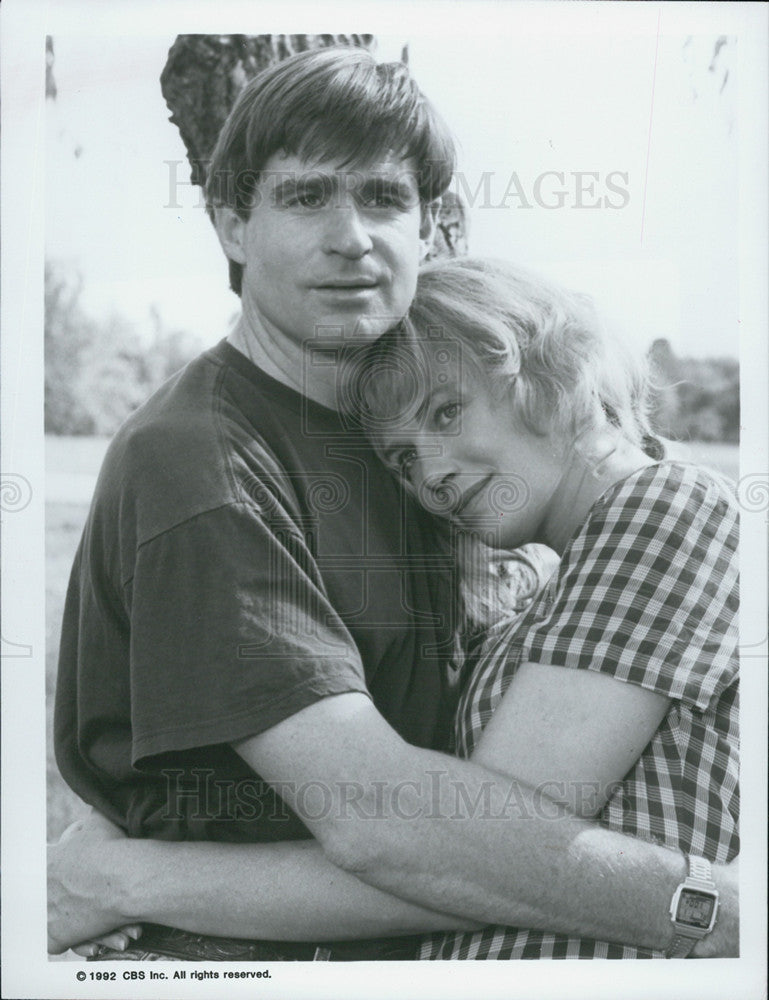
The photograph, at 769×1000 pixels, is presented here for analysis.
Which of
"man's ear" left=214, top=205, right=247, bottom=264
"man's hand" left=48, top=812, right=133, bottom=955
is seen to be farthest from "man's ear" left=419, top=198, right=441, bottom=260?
"man's hand" left=48, top=812, right=133, bottom=955

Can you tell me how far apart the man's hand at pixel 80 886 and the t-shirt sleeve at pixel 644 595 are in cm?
91

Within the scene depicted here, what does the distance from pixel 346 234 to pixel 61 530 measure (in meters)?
0.83

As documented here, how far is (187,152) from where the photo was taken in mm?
2197

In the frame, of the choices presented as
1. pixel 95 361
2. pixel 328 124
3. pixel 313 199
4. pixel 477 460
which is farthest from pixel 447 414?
pixel 95 361

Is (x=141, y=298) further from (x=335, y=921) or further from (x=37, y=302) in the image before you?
(x=335, y=921)

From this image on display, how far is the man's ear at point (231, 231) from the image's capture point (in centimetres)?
216

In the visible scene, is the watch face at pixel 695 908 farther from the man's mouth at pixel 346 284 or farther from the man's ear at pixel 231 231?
the man's ear at pixel 231 231

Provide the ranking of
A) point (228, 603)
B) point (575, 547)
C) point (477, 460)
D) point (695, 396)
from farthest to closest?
point (695, 396) < point (477, 460) < point (575, 547) < point (228, 603)

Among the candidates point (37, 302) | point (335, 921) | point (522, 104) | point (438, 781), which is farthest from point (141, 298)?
point (335, 921)

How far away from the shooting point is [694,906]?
2031 millimetres

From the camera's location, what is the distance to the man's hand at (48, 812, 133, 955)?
2092 mm

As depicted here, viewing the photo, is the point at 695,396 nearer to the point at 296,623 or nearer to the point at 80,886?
the point at 296,623

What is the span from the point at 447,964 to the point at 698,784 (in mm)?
618

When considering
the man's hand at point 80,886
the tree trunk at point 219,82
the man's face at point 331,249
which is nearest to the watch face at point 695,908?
the man's hand at point 80,886
